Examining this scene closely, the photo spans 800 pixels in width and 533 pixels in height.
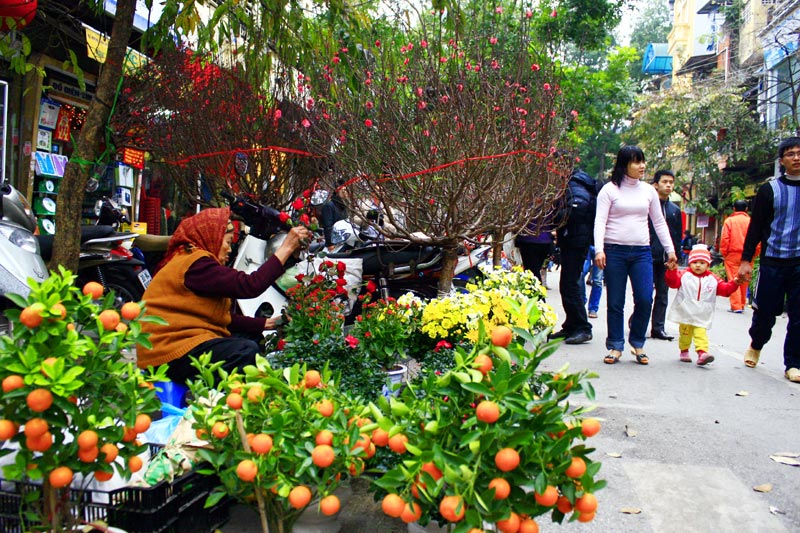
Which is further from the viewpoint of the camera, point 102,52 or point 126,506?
point 102,52

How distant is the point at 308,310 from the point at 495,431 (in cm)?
235

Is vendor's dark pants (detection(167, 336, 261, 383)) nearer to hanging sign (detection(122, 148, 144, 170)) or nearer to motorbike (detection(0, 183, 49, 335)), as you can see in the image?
motorbike (detection(0, 183, 49, 335))

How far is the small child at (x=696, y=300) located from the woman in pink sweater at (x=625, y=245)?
36cm

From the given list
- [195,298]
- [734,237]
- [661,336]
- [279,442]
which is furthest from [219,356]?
[734,237]

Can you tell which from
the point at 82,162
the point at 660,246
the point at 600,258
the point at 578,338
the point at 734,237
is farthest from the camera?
the point at 734,237

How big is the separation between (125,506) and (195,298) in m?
1.45

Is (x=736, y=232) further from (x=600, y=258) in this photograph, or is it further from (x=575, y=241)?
(x=600, y=258)

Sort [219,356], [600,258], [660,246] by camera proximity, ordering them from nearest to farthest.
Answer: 1. [219,356]
2. [600,258]
3. [660,246]

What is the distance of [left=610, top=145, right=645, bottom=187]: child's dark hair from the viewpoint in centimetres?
643

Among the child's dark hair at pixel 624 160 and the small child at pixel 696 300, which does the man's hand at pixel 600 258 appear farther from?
the small child at pixel 696 300

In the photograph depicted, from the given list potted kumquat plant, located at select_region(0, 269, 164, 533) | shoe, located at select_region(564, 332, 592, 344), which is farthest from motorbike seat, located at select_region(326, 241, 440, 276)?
potted kumquat plant, located at select_region(0, 269, 164, 533)

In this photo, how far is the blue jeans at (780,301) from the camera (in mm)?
5814

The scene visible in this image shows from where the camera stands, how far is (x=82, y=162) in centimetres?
427

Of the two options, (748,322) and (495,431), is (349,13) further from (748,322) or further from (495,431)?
(748,322)
